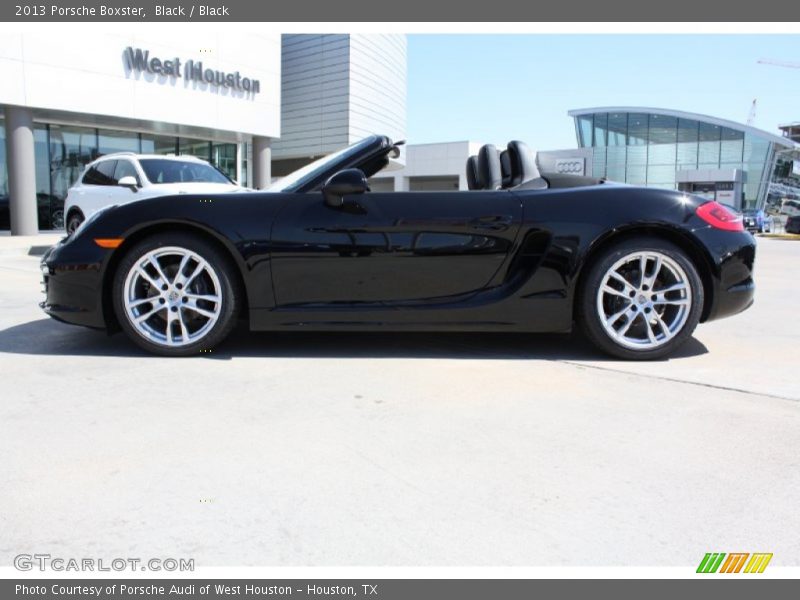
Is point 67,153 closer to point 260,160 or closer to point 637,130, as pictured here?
point 260,160

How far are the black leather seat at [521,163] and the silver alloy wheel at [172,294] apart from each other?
1.83 m

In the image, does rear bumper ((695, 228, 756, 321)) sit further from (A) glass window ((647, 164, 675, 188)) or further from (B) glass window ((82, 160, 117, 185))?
(A) glass window ((647, 164, 675, 188))

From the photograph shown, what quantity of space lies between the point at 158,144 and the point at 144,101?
3417 millimetres

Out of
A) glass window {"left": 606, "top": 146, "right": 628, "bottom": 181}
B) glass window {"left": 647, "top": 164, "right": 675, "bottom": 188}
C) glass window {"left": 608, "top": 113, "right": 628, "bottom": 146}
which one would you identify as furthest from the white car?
glass window {"left": 608, "top": 113, "right": 628, "bottom": 146}

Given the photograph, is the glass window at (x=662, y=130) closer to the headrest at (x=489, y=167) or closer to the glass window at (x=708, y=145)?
the glass window at (x=708, y=145)

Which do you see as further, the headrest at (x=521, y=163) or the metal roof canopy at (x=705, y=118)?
the metal roof canopy at (x=705, y=118)

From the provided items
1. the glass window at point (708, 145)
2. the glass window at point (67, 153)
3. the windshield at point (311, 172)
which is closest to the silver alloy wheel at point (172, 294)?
the windshield at point (311, 172)

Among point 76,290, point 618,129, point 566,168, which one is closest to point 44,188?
point 76,290

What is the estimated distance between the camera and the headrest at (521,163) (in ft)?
12.2

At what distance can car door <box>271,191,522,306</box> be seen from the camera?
135 inches

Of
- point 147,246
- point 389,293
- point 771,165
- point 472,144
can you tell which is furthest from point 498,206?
point 771,165

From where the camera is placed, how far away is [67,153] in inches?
743

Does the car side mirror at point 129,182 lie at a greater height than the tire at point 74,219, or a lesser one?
greater
